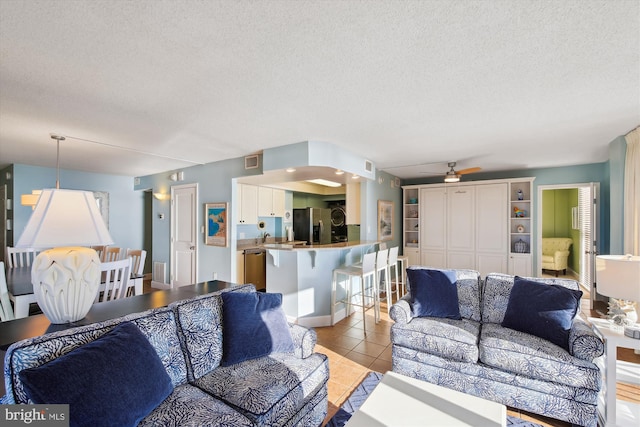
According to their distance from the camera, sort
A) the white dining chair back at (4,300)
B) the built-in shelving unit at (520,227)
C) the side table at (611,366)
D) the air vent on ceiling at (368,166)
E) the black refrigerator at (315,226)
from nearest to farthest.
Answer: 1. the side table at (611,366)
2. the white dining chair back at (4,300)
3. the air vent on ceiling at (368,166)
4. the built-in shelving unit at (520,227)
5. the black refrigerator at (315,226)

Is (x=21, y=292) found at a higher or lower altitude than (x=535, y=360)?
higher

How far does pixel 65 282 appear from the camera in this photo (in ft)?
5.59

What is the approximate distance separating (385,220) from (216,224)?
3.11 meters

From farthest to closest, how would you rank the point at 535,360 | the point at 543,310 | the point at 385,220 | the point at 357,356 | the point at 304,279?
the point at 385,220 → the point at 304,279 → the point at 357,356 → the point at 543,310 → the point at 535,360

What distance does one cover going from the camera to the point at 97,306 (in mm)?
2113

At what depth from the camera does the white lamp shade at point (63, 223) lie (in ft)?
5.51

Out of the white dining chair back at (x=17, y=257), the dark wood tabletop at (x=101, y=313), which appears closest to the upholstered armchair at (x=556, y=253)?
the dark wood tabletop at (x=101, y=313)

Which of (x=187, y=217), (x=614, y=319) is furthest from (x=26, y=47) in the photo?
(x=614, y=319)

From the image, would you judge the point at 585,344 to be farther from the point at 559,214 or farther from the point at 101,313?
the point at 559,214

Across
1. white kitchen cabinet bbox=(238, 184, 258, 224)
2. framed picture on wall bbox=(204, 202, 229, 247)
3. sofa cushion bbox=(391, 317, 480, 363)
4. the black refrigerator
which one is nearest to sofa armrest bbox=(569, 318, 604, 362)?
sofa cushion bbox=(391, 317, 480, 363)

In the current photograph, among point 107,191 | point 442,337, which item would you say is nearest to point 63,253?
point 442,337

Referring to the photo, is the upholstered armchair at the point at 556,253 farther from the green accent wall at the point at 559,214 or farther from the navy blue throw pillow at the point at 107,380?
the navy blue throw pillow at the point at 107,380

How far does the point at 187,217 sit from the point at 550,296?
5.22 metres

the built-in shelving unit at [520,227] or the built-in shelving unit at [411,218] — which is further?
the built-in shelving unit at [411,218]
